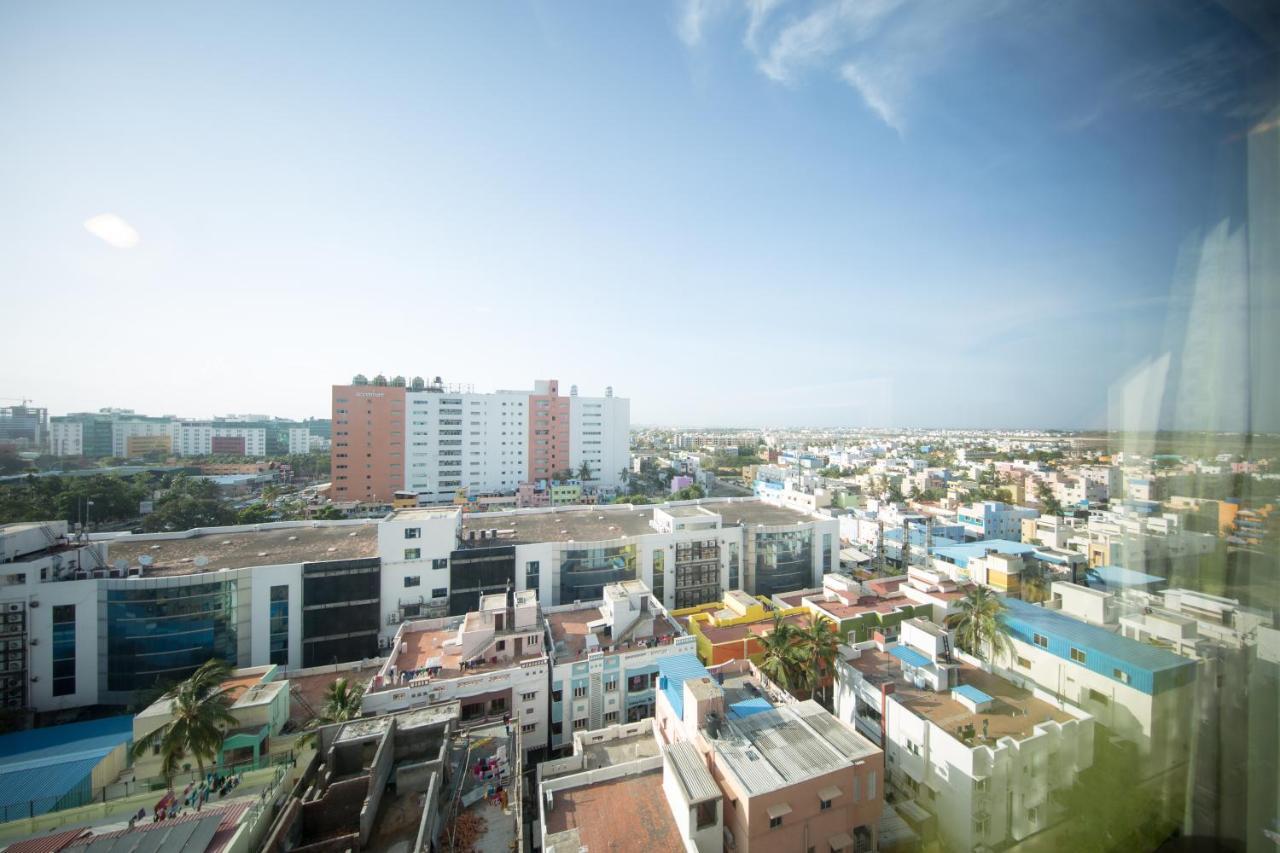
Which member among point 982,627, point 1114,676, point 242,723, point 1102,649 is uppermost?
point 1114,676

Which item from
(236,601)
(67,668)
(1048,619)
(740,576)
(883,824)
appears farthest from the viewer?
(740,576)

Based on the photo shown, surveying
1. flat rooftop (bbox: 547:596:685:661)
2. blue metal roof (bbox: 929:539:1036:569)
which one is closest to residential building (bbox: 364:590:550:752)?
flat rooftop (bbox: 547:596:685:661)

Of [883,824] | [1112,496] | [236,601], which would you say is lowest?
[883,824]

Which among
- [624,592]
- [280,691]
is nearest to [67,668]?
[280,691]

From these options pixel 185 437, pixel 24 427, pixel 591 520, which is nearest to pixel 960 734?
pixel 591 520

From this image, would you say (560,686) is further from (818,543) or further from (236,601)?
(818,543)

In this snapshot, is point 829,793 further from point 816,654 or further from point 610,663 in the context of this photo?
point 610,663

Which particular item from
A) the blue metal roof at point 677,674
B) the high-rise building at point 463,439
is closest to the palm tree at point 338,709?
the blue metal roof at point 677,674

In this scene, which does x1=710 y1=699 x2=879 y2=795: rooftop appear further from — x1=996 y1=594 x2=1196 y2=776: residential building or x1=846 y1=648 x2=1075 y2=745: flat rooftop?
x1=996 y1=594 x2=1196 y2=776: residential building
